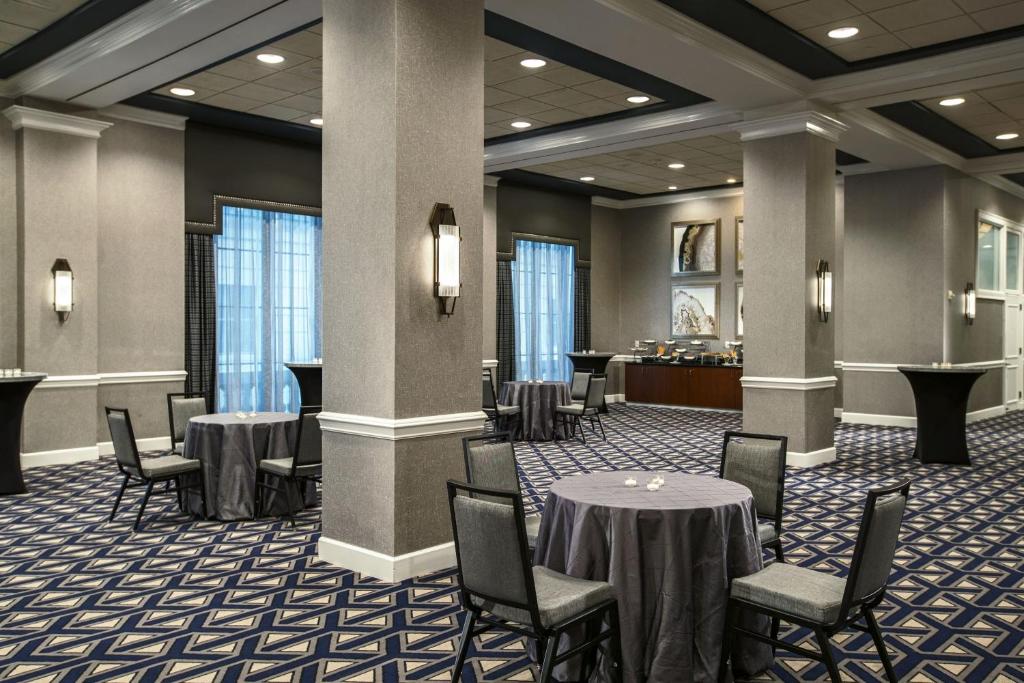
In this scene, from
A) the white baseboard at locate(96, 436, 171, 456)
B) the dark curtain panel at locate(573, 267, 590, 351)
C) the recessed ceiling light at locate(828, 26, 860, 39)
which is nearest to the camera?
the recessed ceiling light at locate(828, 26, 860, 39)

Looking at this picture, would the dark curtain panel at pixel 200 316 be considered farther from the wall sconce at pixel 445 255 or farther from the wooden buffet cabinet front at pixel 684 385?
the wooden buffet cabinet front at pixel 684 385

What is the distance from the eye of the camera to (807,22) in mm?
6762

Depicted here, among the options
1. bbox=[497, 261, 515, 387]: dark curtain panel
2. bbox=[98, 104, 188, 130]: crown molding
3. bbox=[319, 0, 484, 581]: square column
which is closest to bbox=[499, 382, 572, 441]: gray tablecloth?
bbox=[497, 261, 515, 387]: dark curtain panel

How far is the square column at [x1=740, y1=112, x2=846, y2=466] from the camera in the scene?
851 cm

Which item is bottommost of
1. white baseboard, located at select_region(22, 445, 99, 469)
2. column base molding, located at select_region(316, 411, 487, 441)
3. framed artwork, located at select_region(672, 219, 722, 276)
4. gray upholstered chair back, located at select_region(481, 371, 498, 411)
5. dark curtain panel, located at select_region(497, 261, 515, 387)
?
white baseboard, located at select_region(22, 445, 99, 469)

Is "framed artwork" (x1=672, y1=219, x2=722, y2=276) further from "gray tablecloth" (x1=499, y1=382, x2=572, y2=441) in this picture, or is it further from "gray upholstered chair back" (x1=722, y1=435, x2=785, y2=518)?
"gray upholstered chair back" (x1=722, y1=435, x2=785, y2=518)

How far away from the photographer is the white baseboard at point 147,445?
9.12 m

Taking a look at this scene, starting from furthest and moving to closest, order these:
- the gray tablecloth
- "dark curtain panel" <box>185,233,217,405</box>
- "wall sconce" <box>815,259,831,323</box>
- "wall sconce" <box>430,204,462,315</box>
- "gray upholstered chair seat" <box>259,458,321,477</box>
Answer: the gray tablecloth → "dark curtain panel" <box>185,233,217,405</box> → "wall sconce" <box>815,259,831,323</box> → "gray upholstered chair seat" <box>259,458,321,477</box> → "wall sconce" <box>430,204,462,315</box>

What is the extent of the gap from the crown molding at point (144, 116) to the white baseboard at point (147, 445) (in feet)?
11.9

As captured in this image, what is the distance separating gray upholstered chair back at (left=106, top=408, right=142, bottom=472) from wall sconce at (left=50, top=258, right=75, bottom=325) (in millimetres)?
2901

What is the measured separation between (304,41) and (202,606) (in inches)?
192

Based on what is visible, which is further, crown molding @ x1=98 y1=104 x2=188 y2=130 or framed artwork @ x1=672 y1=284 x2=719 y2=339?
framed artwork @ x1=672 y1=284 x2=719 y2=339

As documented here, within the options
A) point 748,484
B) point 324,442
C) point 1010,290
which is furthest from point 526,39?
point 1010,290

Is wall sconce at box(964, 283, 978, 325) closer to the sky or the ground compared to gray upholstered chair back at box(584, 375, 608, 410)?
closer to the sky
